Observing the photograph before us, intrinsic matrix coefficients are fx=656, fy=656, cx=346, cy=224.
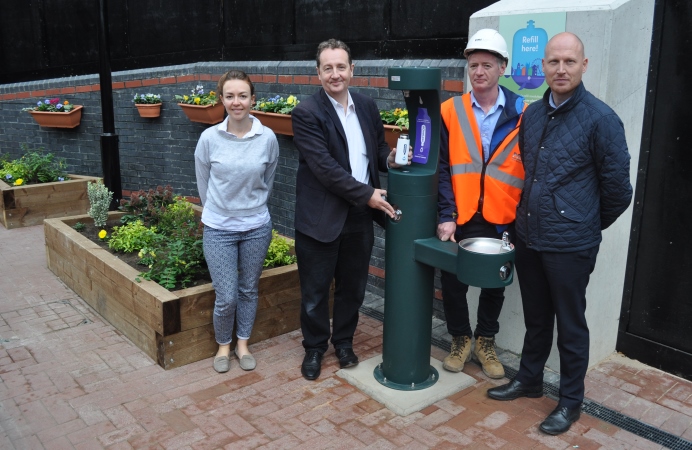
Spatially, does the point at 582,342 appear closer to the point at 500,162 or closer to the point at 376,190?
the point at 500,162

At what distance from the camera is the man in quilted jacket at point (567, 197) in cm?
326

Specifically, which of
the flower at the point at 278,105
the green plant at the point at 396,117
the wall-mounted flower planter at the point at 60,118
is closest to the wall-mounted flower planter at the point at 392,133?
the green plant at the point at 396,117

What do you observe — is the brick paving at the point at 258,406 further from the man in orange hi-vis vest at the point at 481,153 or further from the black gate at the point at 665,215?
the man in orange hi-vis vest at the point at 481,153

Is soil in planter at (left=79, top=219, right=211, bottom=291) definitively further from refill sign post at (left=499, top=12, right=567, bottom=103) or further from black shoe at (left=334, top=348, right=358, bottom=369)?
refill sign post at (left=499, top=12, right=567, bottom=103)

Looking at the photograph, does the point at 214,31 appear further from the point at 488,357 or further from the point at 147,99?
the point at 488,357

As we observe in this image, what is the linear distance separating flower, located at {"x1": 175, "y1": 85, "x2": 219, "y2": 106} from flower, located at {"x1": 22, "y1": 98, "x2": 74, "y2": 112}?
87.4 inches

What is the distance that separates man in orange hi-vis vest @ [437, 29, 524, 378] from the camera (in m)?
3.69

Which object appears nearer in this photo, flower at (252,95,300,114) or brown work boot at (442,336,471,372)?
brown work boot at (442,336,471,372)

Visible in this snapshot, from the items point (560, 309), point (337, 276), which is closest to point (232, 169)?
point (337, 276)

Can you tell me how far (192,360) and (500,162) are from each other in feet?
7.83

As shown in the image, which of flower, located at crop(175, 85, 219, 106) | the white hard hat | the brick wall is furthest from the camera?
flower, located at crop(175, 85, 219, 106)

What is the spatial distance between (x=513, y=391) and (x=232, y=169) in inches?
85.1

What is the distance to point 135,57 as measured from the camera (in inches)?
357

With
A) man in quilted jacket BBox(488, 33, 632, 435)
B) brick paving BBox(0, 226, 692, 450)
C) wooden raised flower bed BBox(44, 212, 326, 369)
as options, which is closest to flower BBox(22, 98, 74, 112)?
wooden raised flower bed BBox(44, 212, 326, 369)
